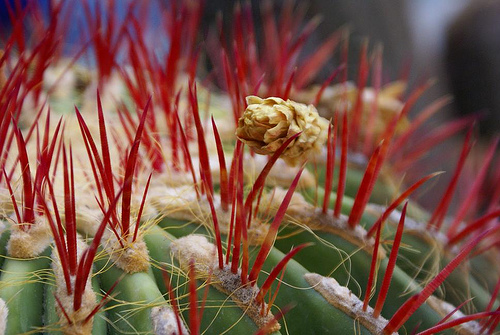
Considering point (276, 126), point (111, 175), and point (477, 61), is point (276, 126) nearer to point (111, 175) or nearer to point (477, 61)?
point (111, 175)

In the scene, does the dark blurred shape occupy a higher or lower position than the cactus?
higher

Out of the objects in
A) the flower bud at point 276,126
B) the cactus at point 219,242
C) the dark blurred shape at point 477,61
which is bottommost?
the cactus at point 219,242

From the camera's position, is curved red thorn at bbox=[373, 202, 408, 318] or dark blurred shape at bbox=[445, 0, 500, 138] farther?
dark blurred shape at bbox=[445, 0, 500, 138]

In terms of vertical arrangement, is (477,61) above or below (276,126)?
above

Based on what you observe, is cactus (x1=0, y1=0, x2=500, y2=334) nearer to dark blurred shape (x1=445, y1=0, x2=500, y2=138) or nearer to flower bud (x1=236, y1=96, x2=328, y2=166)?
flower bud (x1=236, y1=96, x2=328, y2=166)

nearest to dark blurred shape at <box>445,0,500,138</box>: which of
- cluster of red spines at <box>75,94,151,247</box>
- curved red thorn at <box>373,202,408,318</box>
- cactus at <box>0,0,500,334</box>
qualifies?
cactus at <box>0,0,500,334</box>

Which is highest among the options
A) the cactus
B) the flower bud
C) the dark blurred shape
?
the dark blurred shape

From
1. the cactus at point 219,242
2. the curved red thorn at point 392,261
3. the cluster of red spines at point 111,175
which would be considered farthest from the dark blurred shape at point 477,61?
the cluster of red spines at point 111,175

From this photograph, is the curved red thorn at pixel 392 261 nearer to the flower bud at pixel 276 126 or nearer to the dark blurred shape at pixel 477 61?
the flower bud at pixel 276 126

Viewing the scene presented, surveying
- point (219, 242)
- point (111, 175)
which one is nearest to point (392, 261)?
point (219, 242)
